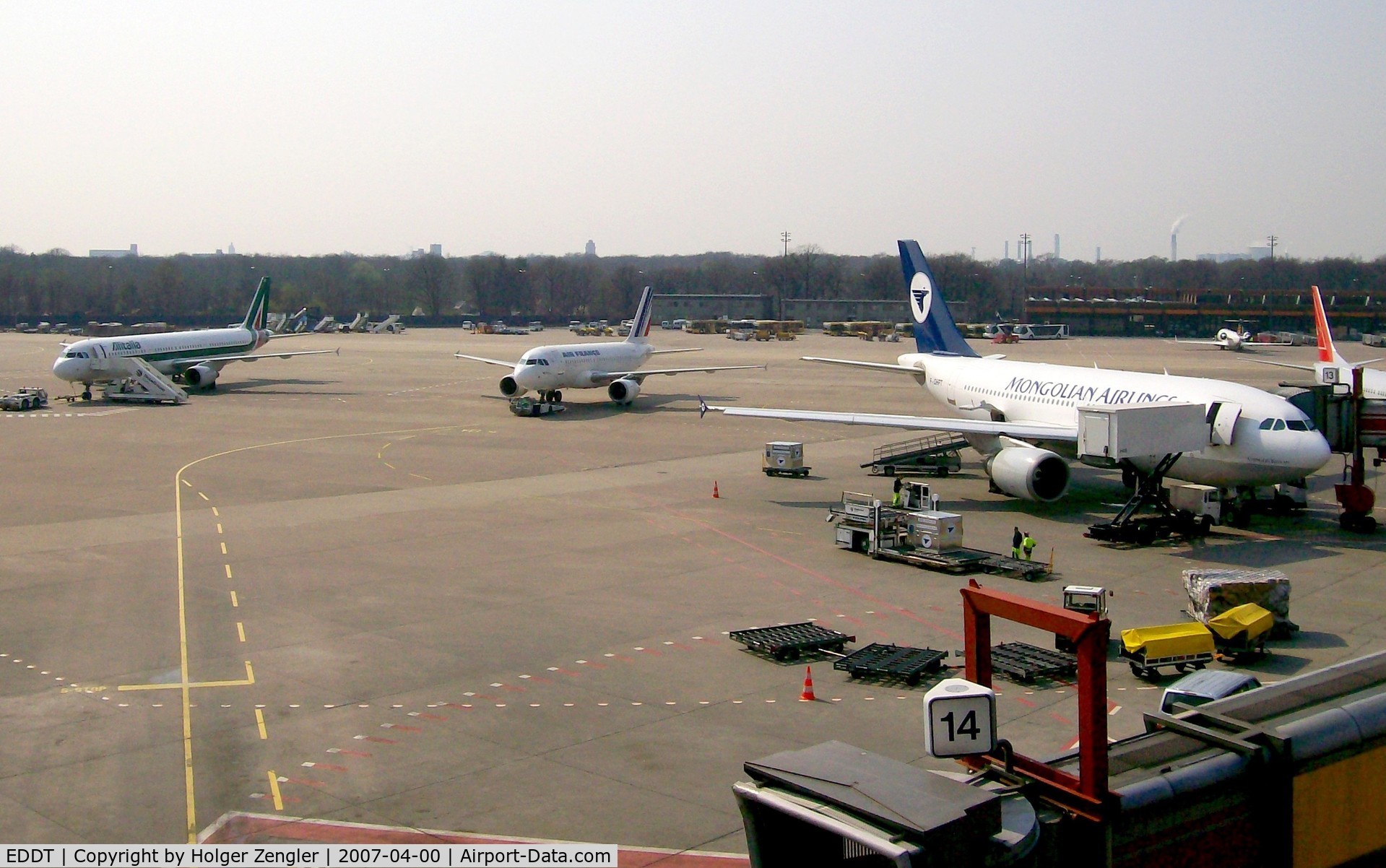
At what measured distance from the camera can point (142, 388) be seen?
75375 millimetres

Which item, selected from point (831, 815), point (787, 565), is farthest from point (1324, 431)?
point (831, 815)

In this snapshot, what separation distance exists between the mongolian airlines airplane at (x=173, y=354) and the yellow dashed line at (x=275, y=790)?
219 ft

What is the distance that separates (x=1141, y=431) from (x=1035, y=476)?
4.20m

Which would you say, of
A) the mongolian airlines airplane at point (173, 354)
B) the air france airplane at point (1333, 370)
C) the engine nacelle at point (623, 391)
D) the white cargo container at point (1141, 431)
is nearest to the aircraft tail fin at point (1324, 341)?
the air france airplane at point (1333, 370)

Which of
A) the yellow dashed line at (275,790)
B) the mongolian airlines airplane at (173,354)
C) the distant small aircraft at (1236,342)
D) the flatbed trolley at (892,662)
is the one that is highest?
the mongolian airlines airplane at (173,354)

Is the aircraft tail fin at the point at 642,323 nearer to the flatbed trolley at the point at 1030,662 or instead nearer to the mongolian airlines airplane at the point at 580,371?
the mongolian airlines airplane at the point at 580,371

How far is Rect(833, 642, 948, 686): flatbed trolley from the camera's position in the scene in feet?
70.0

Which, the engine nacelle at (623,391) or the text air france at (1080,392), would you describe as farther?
the engine nacelle at (623,391)

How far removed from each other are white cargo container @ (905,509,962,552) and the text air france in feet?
37.0

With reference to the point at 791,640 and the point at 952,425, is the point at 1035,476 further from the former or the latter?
the point at 791,640

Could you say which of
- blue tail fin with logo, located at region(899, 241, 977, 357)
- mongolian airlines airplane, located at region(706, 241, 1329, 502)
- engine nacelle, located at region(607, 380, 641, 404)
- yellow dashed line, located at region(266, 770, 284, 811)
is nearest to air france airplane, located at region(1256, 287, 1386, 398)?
mongolian airlines airplane, located at region(706, 241, 1329, 502)

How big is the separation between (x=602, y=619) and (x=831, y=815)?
18.6 m

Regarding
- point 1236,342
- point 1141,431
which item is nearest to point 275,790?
point 1141,431

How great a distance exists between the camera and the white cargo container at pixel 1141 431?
34281 mm
